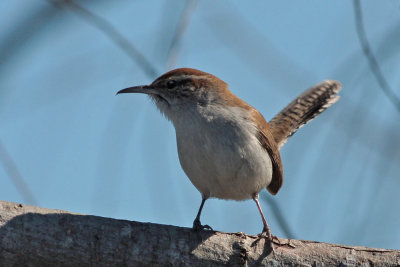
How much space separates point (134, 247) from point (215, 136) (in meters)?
1.16

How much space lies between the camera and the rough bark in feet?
9.57

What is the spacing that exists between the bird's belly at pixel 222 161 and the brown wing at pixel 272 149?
0.20 m

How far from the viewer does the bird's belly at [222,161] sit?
3682mm

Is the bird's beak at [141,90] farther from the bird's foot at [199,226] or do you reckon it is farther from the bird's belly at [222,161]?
the bird's foot at [199,226]

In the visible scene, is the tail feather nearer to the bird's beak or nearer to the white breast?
the white breast

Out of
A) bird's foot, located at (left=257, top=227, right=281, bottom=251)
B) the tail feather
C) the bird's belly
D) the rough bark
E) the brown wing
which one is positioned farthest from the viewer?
the tail feather

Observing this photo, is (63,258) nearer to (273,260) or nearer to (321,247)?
(273,260)

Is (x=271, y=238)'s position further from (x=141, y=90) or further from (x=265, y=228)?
(x=141, y=90)

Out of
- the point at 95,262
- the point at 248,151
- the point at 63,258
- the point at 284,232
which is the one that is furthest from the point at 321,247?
the point at 63,258

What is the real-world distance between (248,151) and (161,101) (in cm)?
101

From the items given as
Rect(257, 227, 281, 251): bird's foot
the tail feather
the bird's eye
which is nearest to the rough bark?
Rect(257, 227, 281, 251): bird's foot

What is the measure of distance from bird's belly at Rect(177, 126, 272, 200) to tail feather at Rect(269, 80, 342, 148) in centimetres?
157

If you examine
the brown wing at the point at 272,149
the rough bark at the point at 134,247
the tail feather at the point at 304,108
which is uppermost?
the tail feather at the point at 304,108

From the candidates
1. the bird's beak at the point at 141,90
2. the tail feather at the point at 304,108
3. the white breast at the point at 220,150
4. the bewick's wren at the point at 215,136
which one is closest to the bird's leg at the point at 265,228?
the bewick's wren at the point at 215,136
